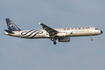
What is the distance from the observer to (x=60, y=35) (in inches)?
2625

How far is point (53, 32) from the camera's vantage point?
67125 mm

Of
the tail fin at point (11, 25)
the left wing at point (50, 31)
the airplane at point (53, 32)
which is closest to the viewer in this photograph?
the left wing at point (50, 31)

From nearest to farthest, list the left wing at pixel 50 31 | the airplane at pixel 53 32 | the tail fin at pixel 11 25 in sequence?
the left wing at pixel 50 31 → the airplane at pixel 53 32 → the tail fin at pixel 11 25

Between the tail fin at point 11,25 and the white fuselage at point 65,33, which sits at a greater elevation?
the tail fin at point 11,25

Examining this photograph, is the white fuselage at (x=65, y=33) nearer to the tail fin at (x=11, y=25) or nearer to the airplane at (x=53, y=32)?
the airplane at (x=53, y=32)

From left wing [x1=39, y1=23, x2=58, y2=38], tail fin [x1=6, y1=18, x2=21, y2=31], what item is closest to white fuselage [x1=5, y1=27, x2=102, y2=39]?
left wing [x1=39, y1=23, x2=58, y2=38]

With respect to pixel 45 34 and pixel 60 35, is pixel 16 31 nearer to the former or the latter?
pixel 45 34

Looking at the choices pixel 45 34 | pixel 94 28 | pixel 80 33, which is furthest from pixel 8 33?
pixel 94 28

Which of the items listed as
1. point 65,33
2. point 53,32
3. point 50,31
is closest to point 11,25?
point 50,31

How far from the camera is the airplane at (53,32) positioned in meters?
66.1

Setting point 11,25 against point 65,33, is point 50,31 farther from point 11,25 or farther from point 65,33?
point 11,25

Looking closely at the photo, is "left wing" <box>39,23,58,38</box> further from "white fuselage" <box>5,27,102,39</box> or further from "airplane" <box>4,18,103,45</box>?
"white fuselage" <box>5,27,102,39</box>

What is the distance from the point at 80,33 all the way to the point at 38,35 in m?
15.4

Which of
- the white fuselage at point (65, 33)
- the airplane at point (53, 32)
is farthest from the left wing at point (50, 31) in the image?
the white fuselage at point (65, 33)
